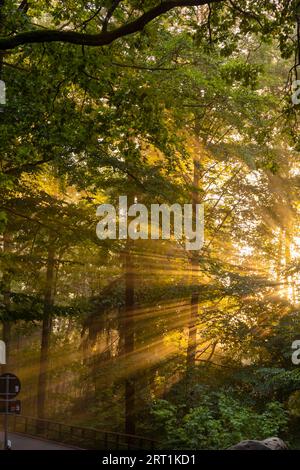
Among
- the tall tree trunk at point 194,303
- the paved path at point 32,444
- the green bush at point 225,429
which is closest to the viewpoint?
the green bush at point 225,429

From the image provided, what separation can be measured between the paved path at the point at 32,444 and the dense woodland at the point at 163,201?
245 cm

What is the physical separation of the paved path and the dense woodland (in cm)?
245

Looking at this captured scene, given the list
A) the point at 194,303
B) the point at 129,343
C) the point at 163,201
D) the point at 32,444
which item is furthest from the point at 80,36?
the point at 32,444

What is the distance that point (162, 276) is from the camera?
938 inches

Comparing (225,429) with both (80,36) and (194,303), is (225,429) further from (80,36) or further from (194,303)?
(80,36)

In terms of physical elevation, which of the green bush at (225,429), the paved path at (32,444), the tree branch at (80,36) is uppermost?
the tree branch at (80,36)

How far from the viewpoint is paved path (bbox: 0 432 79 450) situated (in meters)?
25.3

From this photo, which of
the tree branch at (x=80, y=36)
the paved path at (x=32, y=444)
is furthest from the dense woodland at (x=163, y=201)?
the paved path at (x=32, y=444)

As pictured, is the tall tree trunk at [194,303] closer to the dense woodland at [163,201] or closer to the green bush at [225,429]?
the dense woodland at [163,201]

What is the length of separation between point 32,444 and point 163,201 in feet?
47.1

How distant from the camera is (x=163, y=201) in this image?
1970cm

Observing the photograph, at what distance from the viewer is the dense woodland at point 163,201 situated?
1008 centimetres

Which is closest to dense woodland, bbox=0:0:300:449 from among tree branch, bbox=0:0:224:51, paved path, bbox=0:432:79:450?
tree branch, bbox=0:0:224:51

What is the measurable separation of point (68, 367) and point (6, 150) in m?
27.0
